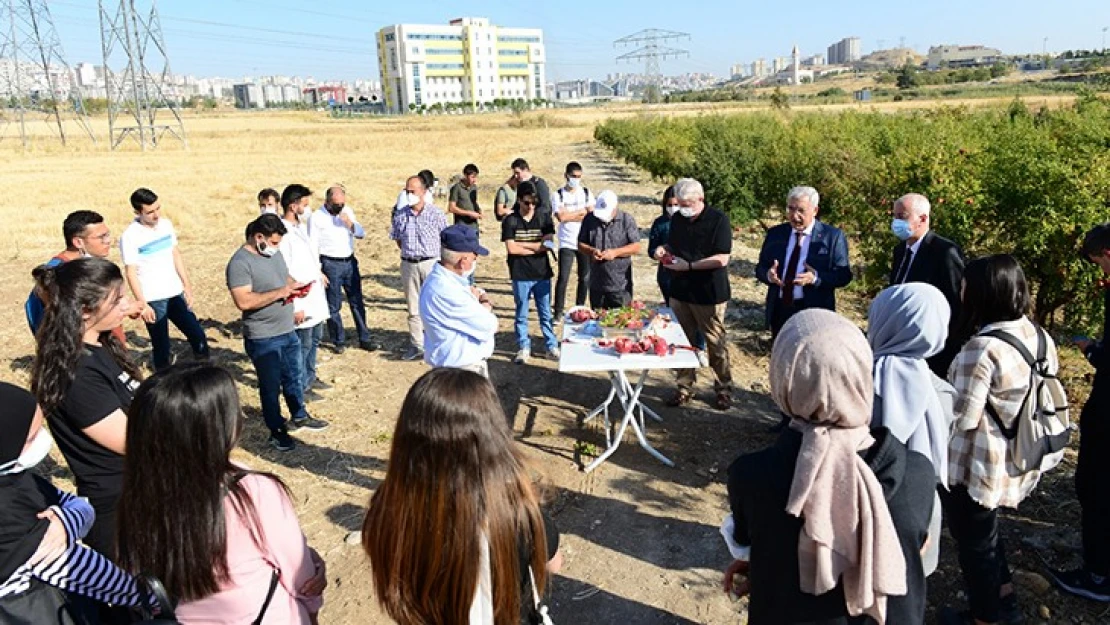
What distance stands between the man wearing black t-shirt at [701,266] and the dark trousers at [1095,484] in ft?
9.03

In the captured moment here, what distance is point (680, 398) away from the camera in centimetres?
624

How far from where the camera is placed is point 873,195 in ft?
28.5

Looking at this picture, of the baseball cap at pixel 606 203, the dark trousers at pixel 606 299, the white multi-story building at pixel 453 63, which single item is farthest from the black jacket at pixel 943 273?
the white multi-story building at pixel 453 63

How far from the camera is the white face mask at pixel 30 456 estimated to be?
229 cm

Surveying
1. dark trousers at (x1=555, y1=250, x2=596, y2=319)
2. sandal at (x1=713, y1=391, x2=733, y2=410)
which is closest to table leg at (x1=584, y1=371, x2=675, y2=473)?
sandal at (x1=713, y1=391, x2=733, y2=410)

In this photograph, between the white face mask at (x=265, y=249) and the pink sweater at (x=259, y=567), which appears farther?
the white face mask at (x=265, y=249)

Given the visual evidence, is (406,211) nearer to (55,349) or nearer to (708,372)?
(708,372)

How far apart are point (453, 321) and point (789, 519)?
115 inches

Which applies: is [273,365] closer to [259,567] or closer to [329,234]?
[329,234]

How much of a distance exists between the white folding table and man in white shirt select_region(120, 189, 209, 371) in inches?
162

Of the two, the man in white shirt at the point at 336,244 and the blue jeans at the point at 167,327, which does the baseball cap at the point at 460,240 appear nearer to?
the man in white shirt at the point at 336,244

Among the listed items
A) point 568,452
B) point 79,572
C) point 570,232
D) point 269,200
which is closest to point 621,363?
point 568,452

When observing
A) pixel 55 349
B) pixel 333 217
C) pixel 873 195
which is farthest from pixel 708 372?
pixel 55 349

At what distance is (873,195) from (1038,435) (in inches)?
246
